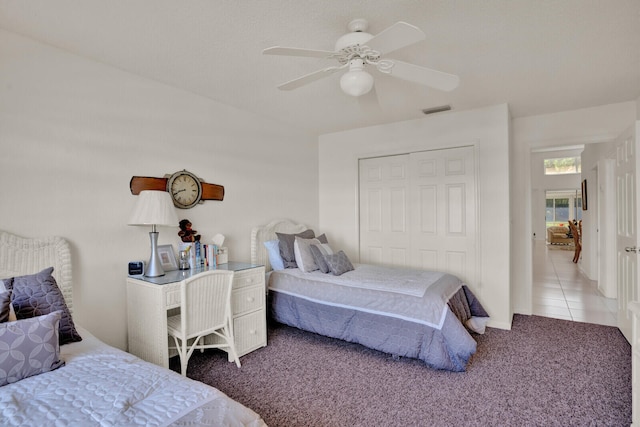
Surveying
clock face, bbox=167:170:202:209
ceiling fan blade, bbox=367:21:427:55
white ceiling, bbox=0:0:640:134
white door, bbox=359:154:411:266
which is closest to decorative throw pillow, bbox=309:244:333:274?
white door, bbox=359:154:411:266

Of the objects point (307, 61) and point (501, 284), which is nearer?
point (307, 61)

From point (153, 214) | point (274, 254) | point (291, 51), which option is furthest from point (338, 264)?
point (291, 51)

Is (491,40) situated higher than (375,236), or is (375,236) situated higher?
(491,40)

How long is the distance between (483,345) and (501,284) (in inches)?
32.7

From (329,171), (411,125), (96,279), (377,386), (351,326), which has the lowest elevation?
(377,386)

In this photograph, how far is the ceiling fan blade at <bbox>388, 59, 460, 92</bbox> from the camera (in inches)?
74.5

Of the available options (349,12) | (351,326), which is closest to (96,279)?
(351,326)

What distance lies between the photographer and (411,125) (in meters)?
4.19

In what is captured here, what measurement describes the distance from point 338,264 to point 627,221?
→ 9.18 ft

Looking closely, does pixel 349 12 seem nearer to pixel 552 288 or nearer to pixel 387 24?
pixel 387 24

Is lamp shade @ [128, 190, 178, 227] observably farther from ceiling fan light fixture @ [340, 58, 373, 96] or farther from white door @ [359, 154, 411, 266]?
white door @ [359, 154, 411, 266]

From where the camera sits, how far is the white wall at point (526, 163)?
3.77 meters

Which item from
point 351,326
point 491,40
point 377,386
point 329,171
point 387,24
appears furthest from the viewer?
point 329,171

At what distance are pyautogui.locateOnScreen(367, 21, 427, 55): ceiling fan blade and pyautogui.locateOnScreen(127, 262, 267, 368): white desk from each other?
80.8 inches
